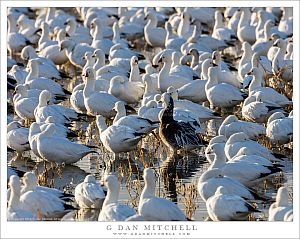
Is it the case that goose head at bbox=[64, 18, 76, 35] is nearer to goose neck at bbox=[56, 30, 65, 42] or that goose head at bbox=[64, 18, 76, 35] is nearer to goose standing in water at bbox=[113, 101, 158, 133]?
goose neck at bbox=[56, 30, 65, 42]

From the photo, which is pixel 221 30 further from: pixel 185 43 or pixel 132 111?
pixel 132 111

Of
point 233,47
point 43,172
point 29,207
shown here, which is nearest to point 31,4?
point 43,172

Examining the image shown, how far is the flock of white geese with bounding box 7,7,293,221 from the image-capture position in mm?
9680

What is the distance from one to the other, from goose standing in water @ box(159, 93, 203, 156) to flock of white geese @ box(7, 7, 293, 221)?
0.02 metres

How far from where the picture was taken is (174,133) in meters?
12.5

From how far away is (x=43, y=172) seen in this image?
39.1ft

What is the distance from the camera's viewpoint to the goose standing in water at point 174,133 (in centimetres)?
1239

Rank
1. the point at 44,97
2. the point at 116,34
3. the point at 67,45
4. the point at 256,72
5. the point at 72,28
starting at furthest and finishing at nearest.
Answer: the point at 72,28 < the point at 116,34 < the point at 67,45 < the point at 256,72 < the point at 44,97

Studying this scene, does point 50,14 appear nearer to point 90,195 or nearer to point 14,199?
point 90,195

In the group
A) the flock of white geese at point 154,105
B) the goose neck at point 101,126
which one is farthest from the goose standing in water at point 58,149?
the goose neck at point 101,126

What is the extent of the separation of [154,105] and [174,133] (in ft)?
4.31

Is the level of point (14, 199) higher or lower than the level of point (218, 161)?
lower

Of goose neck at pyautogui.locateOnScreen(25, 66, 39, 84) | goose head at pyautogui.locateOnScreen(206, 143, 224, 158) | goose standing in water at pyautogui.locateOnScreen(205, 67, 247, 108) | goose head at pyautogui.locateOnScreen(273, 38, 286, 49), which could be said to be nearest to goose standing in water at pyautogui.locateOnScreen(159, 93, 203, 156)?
goose head at pyautogui.locateOnScreen(206, 143, 224, 158)

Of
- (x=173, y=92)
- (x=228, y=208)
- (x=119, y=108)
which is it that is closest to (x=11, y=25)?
(x=173, y=92)
